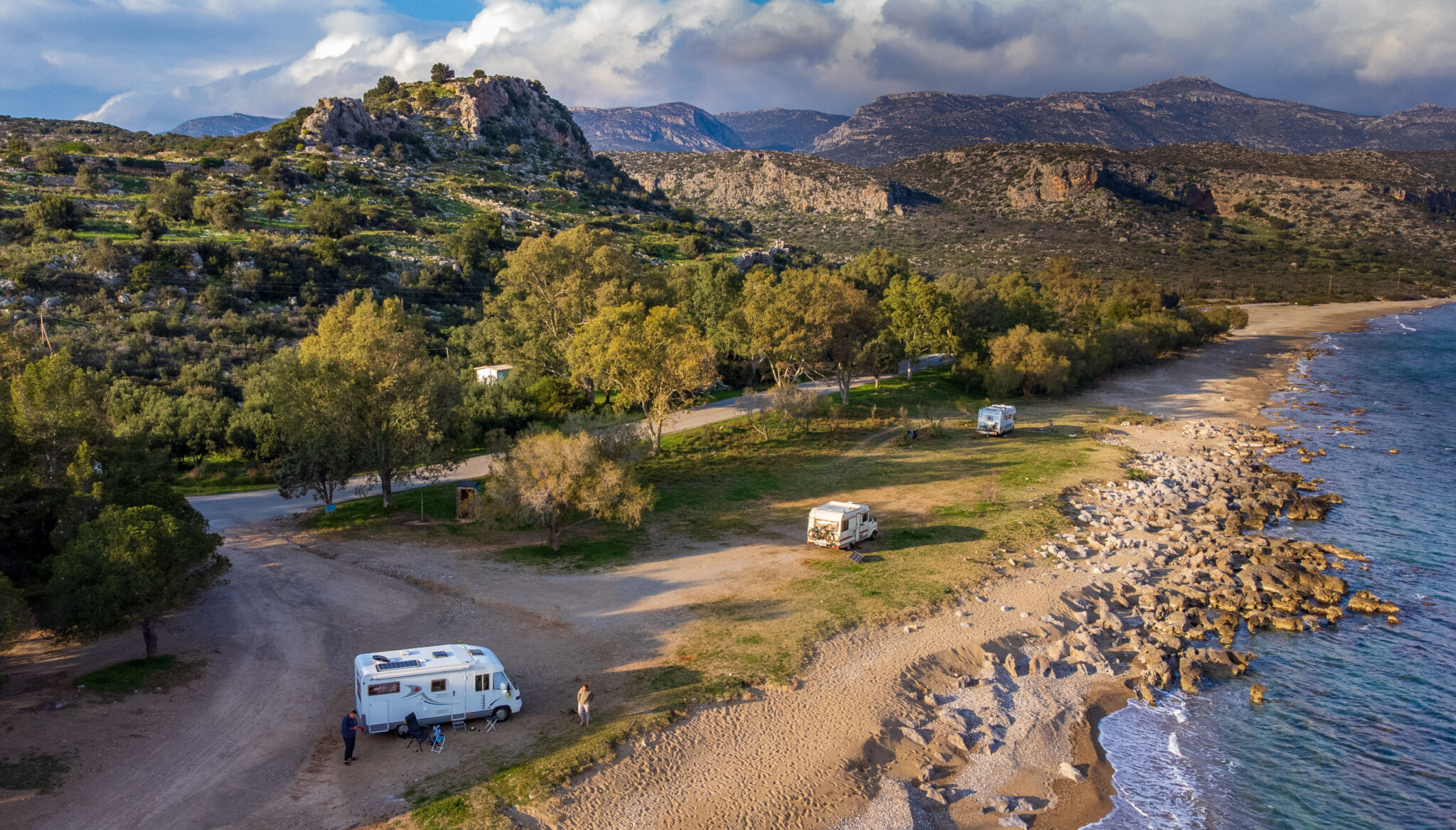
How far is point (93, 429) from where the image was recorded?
20.6 metres

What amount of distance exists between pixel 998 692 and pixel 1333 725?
8.37 m

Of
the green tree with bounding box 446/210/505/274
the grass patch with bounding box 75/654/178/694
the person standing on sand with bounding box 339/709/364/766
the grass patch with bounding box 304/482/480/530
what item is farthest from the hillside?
the person standing on sand with bounding box 339/709/364/766

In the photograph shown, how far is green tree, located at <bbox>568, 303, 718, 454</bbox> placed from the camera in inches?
1459

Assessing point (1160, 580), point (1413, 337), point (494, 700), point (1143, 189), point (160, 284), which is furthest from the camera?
point (1143, 189)

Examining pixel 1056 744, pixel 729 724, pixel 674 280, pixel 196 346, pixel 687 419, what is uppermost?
pixel 674 280

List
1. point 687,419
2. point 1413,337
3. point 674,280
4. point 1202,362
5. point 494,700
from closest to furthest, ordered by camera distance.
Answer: point 494,700 < point 687,419 < point 674,280 < point 1202,362 < point 1413,337

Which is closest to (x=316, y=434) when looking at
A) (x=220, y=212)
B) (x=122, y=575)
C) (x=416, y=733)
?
(x=122, y=575)

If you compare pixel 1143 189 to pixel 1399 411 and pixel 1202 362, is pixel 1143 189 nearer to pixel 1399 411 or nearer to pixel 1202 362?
pixel 1202 362

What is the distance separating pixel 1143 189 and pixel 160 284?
575 feet

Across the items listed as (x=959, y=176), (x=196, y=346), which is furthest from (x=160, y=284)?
(x=959, y=176)

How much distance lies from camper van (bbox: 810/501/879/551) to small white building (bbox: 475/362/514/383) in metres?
25.7

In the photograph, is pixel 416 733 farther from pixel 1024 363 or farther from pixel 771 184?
pixel 771 184

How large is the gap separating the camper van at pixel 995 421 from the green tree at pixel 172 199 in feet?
220

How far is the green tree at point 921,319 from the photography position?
5731cm
